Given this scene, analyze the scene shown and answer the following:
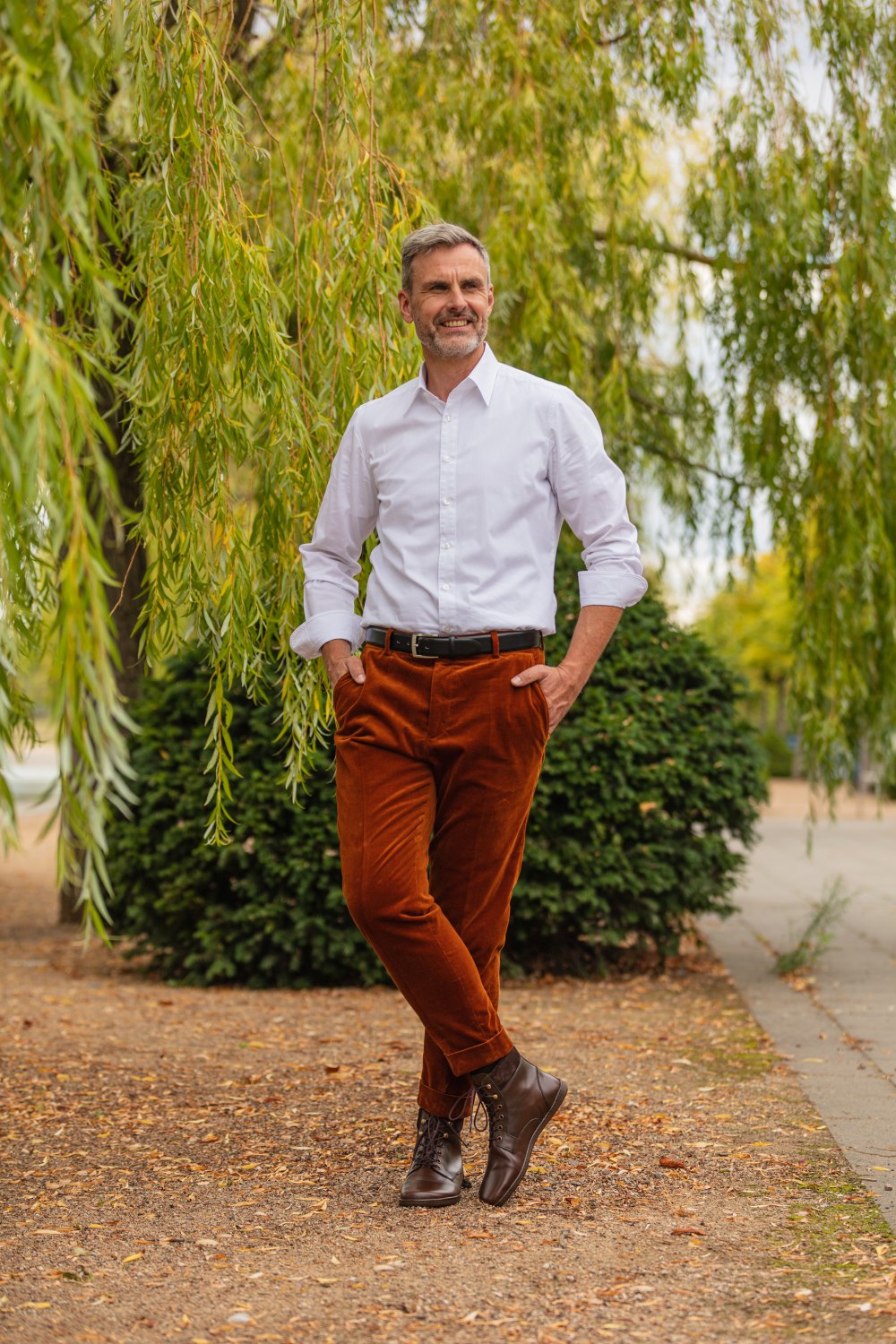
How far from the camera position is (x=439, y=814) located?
136 inches

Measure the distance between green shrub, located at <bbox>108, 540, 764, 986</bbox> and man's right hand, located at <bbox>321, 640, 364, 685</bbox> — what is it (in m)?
2.86

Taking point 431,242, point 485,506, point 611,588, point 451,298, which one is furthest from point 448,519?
point 431,242

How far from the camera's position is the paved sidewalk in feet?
13.7

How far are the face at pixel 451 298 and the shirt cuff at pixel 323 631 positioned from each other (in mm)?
657

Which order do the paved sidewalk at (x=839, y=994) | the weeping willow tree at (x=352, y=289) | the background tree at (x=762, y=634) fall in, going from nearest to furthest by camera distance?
the weeping willow tree at (x=352, y=289) < the paved sidewalk at (x=839, y=994) < the background tree at (x=762, y=634)

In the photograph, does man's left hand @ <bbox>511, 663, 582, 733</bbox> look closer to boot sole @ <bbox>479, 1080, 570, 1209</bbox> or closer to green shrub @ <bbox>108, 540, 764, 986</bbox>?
boot sole @ <bbox>479, 1080, 570, 1209</bbox>

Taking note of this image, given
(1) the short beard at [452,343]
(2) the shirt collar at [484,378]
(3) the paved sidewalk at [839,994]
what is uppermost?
(1) the short beard at [452,343]

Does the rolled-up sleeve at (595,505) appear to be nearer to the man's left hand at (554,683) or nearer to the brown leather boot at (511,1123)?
the man's left hand at (554,683)

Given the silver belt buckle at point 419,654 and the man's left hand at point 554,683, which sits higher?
the silver belt buckle at point 419,654

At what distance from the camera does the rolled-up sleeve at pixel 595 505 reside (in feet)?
11.2

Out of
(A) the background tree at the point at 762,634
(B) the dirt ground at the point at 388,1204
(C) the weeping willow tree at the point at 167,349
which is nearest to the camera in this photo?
(C) the weeping willow tree at the point at 167,349

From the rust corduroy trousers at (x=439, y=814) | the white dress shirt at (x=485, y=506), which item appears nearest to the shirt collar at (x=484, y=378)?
the white dress shirt at (x=485, y=506)

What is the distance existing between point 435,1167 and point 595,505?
1.57 metres

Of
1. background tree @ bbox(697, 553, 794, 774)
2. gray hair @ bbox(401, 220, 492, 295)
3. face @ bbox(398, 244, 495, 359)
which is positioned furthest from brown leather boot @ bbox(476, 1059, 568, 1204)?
background tree @ bbox(697, 553, 794, 774)
